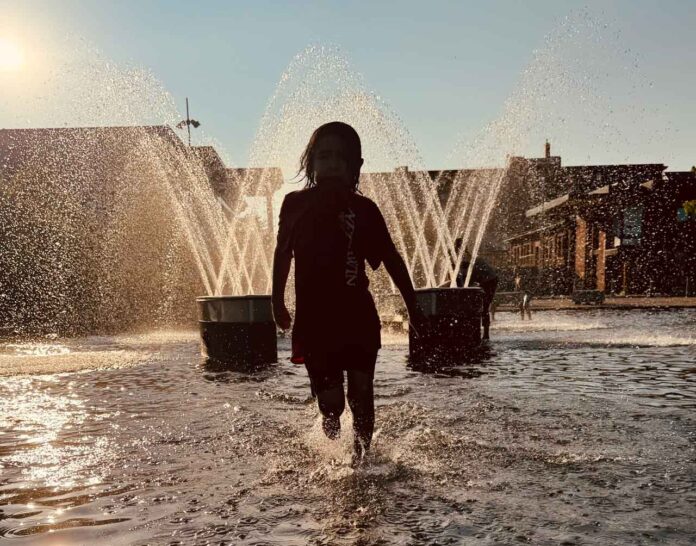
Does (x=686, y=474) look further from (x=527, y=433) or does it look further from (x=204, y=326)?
(x=204, y=326)

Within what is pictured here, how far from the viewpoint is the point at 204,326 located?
26.8 ft

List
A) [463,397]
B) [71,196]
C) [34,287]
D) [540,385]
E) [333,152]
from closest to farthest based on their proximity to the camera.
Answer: [333,152]
[463,397]
[540,385]
[34,287]
[71,196]

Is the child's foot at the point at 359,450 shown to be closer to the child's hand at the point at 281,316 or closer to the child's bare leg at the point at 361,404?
the child's bare leg at the point at 361,404

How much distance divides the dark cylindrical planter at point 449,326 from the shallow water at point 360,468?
53.6 inches

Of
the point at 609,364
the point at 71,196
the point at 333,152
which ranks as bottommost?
the point at 609,364

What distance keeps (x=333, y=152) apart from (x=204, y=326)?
17.5ft

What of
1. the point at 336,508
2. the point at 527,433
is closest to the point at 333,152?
the point at 336,508

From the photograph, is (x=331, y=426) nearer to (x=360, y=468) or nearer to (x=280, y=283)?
(x=360, y=468)

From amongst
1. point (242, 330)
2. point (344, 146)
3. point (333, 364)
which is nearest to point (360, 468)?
point (333, 364)

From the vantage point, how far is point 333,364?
3.14 m

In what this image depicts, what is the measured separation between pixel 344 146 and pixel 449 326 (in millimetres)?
4982

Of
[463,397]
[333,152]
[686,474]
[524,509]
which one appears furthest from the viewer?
[463,397]

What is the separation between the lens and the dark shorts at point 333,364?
3.13 meters

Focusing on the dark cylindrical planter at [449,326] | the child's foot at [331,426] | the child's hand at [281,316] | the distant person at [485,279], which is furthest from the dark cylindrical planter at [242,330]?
the child's foot at [331,426]
